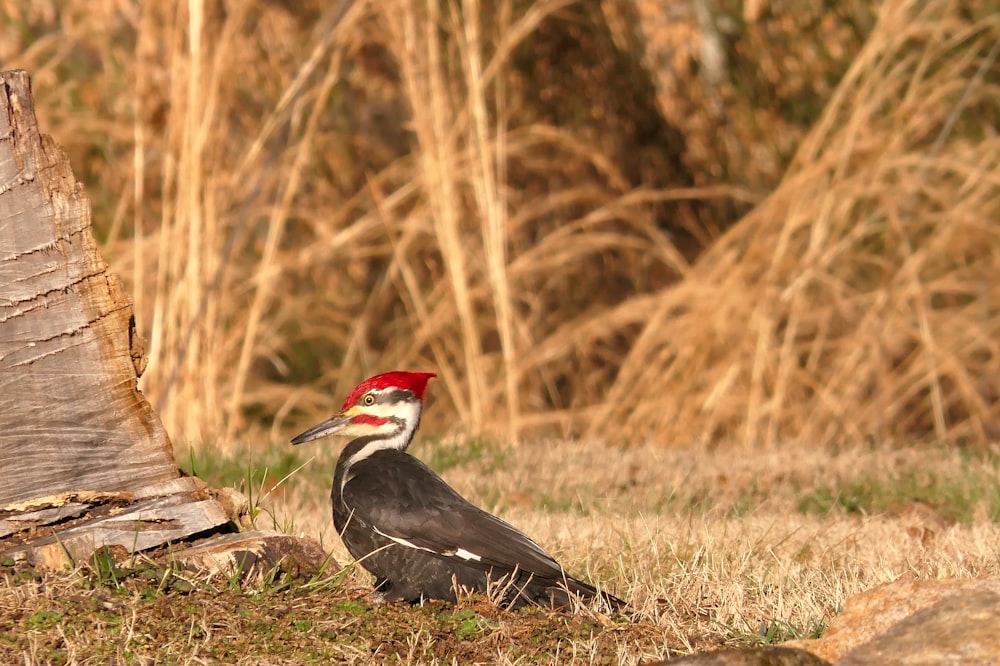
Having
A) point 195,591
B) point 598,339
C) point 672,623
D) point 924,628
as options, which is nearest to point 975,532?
point 672,623

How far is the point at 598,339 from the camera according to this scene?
919cm

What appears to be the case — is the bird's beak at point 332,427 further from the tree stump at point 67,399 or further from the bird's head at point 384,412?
the tree stump at point 67,399

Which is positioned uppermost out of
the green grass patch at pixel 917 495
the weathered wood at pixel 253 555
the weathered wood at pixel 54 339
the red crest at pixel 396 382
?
the weathered wood at pixel 54 339

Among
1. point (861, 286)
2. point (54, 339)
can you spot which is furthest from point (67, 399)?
point (861, 286)

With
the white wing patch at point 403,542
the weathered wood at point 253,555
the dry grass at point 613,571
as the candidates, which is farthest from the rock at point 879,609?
the weathered wood at point 253,555

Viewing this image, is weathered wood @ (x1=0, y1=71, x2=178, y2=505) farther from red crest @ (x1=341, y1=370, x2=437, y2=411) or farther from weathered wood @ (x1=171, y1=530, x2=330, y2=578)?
red crest @ (x1=341, y1=370, x2=437, y2=411)

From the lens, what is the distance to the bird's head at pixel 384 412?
3975 mm

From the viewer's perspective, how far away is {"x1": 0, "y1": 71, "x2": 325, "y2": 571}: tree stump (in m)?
3.43

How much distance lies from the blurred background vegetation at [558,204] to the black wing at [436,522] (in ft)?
9.28

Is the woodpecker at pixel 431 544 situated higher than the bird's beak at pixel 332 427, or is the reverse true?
the bird's beak at pixel 332 427

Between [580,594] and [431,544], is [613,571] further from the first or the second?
[431,544]

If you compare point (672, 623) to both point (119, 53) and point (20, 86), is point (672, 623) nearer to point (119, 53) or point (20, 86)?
point (20, 86)

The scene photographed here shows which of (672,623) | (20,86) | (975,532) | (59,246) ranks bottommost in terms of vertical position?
(975,532)

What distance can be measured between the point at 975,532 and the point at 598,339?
15.8ft
